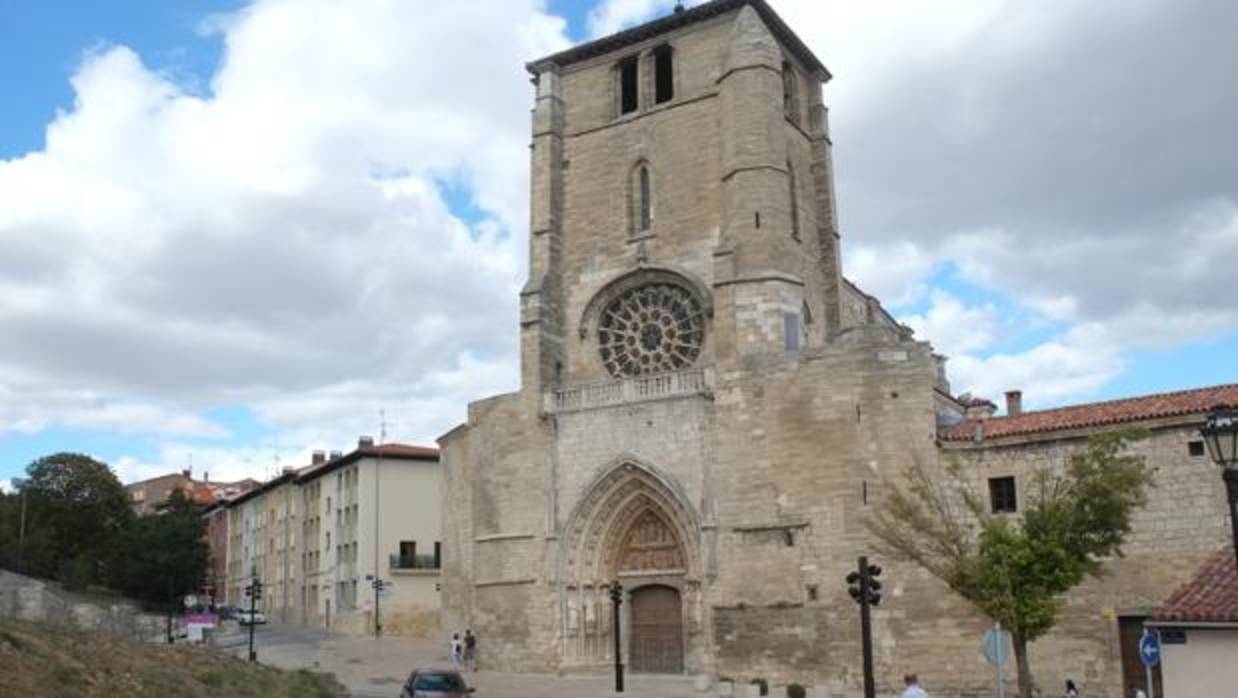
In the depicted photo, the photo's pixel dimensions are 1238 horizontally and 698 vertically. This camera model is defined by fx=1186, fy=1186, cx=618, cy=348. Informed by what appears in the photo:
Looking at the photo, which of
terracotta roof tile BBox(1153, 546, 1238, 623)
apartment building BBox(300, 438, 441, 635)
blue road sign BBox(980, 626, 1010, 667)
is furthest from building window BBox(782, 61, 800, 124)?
apartment building BBox(300, 438, 441, 635)

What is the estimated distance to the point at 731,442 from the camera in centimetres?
2888

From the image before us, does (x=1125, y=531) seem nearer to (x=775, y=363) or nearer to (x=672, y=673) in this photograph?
(x=775, y=363)

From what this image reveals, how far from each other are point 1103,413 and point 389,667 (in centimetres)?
1987

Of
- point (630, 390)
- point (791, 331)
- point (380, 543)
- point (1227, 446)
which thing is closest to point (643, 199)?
point (630, 390)

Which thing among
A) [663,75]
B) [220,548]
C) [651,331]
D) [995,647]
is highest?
[663,75]

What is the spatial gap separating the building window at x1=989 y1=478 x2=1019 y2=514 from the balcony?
27.9m

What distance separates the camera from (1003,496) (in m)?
25.4

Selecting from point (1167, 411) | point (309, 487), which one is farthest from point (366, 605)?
point (1167, 411)

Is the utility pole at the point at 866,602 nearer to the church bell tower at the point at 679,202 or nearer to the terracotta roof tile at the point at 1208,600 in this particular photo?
the terracotta roof tile at the point at 1208,600

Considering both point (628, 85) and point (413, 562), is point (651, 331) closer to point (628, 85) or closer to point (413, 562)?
point (628, 85)

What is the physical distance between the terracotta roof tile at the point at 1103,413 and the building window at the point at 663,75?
13241 mm

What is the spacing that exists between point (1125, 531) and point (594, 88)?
2067 cm

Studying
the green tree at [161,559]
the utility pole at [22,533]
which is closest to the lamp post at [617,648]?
the green tree at [161,559]

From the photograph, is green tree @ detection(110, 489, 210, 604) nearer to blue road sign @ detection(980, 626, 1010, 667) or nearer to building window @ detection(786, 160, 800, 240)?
building window @ detection(786, 160, 800, 240)
